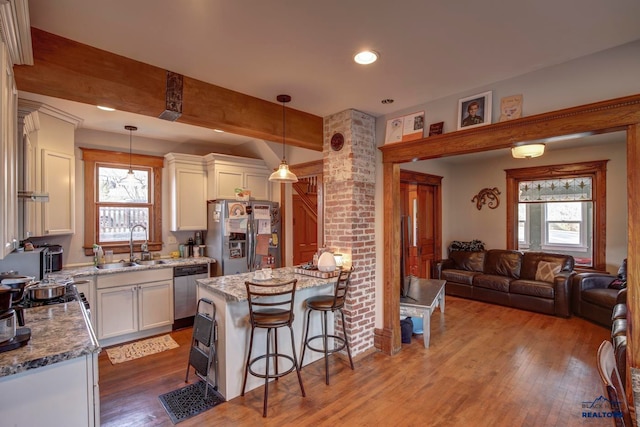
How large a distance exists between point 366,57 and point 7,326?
2.62 meters

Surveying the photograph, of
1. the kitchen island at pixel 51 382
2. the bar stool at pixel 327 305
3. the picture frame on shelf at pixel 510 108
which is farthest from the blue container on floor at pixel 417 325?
the kitchen island at pixel 51 382

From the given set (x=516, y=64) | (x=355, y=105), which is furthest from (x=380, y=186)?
(x=516, y=64)

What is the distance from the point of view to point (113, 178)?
14.7 ft

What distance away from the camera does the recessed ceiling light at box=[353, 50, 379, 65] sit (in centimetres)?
221

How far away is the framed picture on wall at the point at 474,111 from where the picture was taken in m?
2.73

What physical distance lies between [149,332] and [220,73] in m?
3.35

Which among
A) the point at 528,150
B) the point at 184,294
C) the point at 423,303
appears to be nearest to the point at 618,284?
the point at 528,150

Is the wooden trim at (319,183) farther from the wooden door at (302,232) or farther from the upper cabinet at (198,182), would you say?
the upper cabinet at (198,182)

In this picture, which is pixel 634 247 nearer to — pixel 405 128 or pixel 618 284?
pixel 405 128

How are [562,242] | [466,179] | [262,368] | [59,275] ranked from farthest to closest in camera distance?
1. [466,179]
2. [562,242]
3. [59,275]
4. [262,368]

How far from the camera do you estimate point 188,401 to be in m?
2.59

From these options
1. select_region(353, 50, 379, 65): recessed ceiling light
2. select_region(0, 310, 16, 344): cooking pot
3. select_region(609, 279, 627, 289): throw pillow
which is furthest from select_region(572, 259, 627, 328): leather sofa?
select_region(0, 310, 16, 344): cooking pot

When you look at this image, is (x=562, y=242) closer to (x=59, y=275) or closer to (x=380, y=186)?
(x=380, y=186)

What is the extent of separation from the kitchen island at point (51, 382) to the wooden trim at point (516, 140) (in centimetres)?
272
